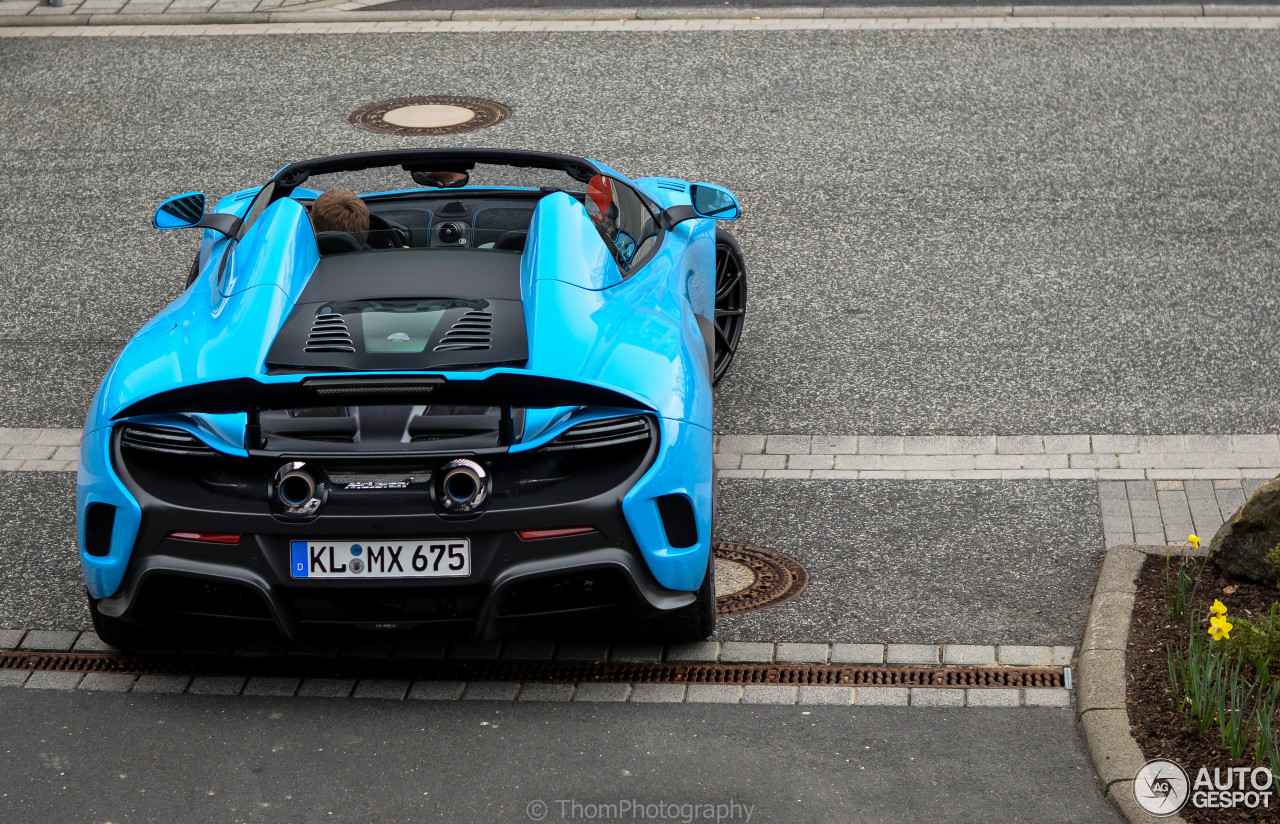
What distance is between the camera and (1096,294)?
27.7ft

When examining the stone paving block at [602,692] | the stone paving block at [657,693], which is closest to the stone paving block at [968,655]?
the stone paving block at [657,693]

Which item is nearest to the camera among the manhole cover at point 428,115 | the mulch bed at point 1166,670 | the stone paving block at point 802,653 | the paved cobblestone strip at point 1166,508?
the mulch bed at point 1166,670

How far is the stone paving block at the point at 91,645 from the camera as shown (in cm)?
520

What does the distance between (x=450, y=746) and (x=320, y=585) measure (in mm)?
635

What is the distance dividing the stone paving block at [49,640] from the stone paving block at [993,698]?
3103 millimetres

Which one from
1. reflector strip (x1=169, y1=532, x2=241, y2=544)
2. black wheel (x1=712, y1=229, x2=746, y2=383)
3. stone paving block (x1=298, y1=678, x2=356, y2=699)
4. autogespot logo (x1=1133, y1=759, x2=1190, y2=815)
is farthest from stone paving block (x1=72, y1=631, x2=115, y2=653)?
autogespot logo (x1=1133, y1=759, x2=1190, y2=815)

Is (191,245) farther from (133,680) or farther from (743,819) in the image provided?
(743,819)

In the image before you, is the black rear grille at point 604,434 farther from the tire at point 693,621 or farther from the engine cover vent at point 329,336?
the engine cover vent at point 329,336

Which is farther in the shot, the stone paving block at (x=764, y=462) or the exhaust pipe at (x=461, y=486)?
the stone paving block at (x=764, y=462)

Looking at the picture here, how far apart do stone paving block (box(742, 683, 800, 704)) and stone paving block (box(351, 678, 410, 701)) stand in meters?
1.13

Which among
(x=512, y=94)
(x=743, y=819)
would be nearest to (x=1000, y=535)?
(x=743, y=819)

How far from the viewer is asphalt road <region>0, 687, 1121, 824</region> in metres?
4.23

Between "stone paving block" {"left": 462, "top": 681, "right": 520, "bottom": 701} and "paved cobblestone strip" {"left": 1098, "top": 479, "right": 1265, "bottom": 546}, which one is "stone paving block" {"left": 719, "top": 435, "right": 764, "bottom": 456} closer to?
"paved cobblestone strip" {"left": 1098, "top": 479, "right": 1265, "bottom": 546}

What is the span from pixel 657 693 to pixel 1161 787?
157 centimetres
